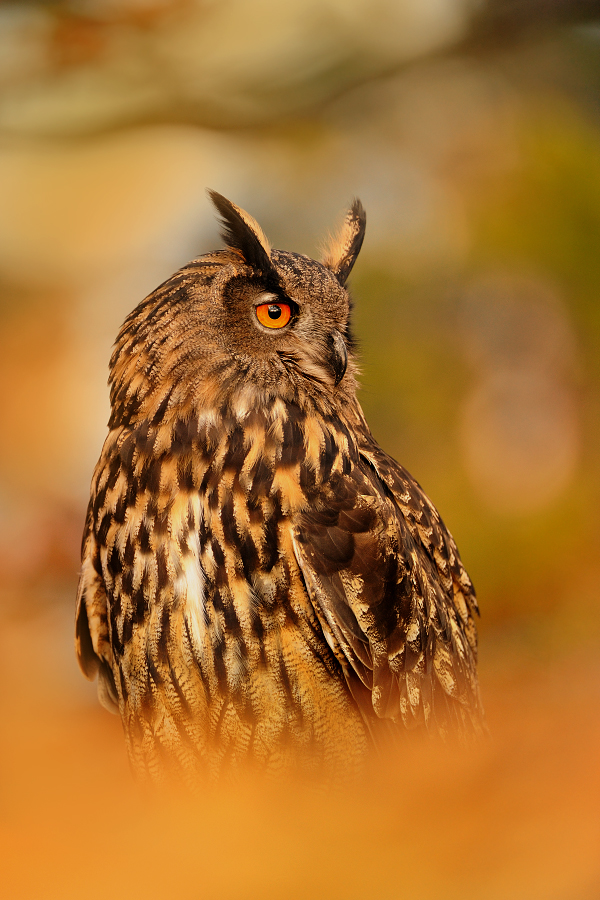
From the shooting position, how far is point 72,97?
159 cm

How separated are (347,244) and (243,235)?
0.30 meters

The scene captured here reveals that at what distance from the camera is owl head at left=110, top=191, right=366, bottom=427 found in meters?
0.85

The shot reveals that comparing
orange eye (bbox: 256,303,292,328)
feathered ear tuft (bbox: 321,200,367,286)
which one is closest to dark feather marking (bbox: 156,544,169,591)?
orange eye (bbox: 256,303,292,328)

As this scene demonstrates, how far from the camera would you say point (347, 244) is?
3.59ft

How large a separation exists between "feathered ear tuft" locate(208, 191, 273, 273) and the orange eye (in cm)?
5

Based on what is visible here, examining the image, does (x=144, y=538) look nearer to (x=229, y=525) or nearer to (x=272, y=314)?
(x=229, y=525)

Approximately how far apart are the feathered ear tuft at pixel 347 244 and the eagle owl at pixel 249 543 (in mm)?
162

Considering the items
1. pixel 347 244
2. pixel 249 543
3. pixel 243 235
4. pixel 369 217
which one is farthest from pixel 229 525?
pixel 369 217

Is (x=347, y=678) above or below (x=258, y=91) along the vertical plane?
below

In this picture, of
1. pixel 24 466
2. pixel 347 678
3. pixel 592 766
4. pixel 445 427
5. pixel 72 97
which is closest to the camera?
pixel 592 766

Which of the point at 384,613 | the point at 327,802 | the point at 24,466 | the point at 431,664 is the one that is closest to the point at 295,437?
the point at 384,613

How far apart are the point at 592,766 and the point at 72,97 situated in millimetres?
1819

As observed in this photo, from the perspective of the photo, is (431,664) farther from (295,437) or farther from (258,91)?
(258,91)

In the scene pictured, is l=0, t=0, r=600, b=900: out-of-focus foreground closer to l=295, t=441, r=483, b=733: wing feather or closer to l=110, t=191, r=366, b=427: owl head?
l=295, t=441, r=483, b=733: wing feather
